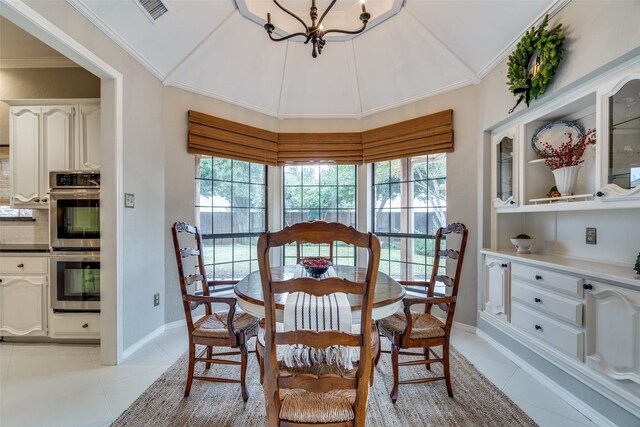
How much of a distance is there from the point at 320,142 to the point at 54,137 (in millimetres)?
2701

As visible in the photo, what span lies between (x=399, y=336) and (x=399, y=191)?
2.11 metres

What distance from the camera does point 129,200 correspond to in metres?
2.46

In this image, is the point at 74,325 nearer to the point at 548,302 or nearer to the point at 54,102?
the point at 54,102

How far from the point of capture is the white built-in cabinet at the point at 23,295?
2566 millimetres

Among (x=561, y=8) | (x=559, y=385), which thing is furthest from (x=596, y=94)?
(x=559, y=385)

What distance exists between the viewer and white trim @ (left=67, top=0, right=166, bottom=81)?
6.46 feet

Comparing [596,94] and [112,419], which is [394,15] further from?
[112,419]

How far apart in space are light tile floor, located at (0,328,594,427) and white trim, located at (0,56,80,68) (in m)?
2.77

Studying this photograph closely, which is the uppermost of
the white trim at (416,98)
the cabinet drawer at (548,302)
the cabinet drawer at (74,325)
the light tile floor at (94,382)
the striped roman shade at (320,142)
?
the white trim at (416,98)

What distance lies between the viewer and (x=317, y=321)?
1.26 meters

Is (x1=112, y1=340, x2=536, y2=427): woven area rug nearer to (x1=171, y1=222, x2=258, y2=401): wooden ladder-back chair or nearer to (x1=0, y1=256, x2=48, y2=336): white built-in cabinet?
(x1=171, y1=222, x2=258, y2=401): wooden ladder-back chair

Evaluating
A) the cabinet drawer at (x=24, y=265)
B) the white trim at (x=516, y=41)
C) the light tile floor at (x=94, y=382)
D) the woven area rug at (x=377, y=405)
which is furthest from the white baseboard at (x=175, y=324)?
the white trim at (x=516, y=41)

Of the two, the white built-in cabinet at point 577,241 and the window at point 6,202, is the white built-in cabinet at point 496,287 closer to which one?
the white built-in cabinet at point 577,241

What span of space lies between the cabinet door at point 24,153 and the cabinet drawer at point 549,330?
4.41 meters
